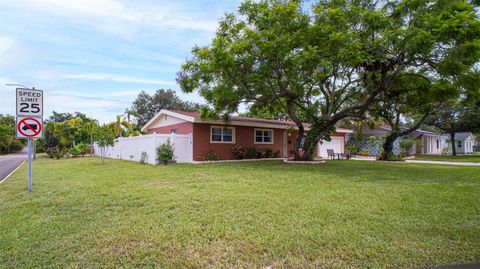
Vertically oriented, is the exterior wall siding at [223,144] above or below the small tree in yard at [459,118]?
below

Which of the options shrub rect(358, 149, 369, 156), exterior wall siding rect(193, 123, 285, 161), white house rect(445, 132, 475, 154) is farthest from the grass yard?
white house rect(445, 132, 475, 154)

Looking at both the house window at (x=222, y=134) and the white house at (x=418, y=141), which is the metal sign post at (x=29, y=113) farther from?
the white house at (x=418, y=141)

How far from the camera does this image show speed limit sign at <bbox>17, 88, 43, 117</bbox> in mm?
7809

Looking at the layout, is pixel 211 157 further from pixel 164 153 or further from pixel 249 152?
pixel 164 153

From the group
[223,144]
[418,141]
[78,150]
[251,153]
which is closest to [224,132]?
[223,144]

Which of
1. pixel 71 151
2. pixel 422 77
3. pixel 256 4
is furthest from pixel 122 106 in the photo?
pixel 422 77

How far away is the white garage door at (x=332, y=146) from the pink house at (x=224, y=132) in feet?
13.3

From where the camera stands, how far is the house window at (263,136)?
20797 millimetres

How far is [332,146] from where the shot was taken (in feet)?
87.4

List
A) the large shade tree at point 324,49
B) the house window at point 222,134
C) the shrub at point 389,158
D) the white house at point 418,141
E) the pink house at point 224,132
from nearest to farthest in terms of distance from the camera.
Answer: the large shade tree at point 324,49, the pink house at point 224,132, the house window at point 222,134, the shrub at point 389,158, the white house at point 418,141

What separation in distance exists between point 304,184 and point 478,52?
A: 803 centimetres

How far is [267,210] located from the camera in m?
5.68

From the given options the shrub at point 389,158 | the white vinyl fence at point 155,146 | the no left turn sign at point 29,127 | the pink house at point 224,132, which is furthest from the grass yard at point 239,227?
the shrub at point 389,158

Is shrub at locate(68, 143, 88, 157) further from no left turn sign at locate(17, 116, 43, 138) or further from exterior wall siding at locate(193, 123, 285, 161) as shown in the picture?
no left turn sign at locate(17, 116, 43, 138)
